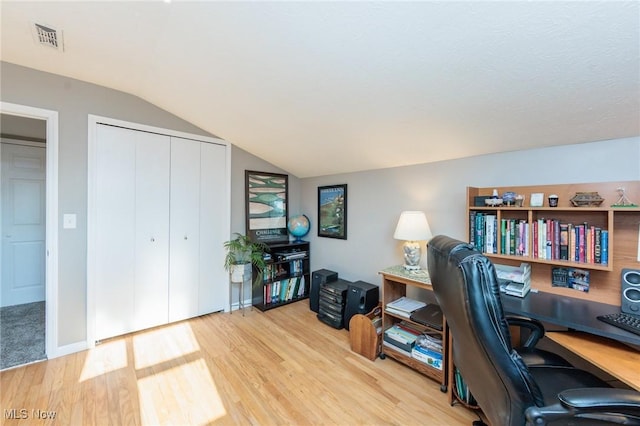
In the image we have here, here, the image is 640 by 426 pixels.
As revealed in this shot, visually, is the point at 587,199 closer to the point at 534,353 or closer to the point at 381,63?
the point at 534,353

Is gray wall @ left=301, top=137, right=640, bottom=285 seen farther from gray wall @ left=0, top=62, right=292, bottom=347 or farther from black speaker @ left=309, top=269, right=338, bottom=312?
gray wall @ left=0, top=62, right=292, bottom=347

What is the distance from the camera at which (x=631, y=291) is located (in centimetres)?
143

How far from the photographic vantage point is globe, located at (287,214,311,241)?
3.65 m

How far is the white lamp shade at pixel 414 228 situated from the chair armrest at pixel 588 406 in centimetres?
138

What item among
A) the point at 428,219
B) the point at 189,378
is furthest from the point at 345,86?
the point at 189,378

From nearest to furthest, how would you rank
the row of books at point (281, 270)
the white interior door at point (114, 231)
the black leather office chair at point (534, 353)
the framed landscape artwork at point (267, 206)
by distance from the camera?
1. the black leather office chair at point (534, 353)
2. the white interior door at point (114, 231)
3. the row of books at point (281, 270)
4. the framed landscape artwork at point (267, 206)

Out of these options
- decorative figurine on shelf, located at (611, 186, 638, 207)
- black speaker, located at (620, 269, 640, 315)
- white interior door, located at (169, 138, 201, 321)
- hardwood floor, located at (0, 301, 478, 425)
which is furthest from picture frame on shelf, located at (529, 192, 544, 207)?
white interior door, located at (169, 138, 201, 321)

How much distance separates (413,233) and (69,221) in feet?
9.94

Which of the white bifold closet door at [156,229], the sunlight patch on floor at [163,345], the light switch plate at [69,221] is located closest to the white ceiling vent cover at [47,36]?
the white bifold closet door at [156,229]

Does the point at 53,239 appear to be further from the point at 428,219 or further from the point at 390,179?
the point at 428,219

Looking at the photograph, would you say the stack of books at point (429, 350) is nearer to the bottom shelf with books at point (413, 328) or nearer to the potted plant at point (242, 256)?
the bottom shelf with books at point (413, 328)

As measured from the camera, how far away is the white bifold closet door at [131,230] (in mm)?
2447

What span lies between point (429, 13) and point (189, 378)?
9.00ft

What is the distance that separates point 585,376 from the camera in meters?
1.23
